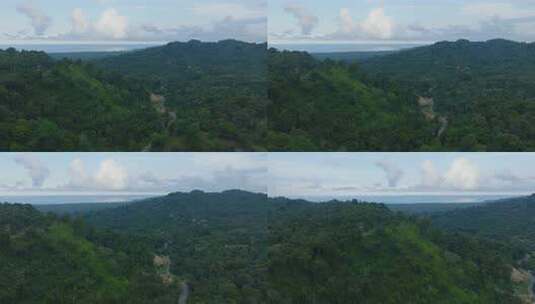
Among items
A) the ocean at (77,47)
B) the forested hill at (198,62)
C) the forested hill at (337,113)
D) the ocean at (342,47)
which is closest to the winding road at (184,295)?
the forested hill at (337,113)

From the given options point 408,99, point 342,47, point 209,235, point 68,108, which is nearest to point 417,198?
point 408,99

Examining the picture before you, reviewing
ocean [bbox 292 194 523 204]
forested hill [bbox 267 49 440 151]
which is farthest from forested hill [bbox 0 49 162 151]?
ocean [bbox 292 194 523 204]

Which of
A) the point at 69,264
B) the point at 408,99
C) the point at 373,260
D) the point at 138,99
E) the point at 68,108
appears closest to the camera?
the point at 68,108

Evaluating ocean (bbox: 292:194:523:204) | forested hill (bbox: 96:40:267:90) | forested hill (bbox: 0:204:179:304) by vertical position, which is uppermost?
forested hill (bbox: 96:40:267:90)

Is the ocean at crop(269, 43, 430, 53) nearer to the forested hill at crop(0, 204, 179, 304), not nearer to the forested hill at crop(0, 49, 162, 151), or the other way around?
the forested hill at crop(0, 49, 162, 151)

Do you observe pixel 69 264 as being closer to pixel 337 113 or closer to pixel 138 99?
pixel 138 99

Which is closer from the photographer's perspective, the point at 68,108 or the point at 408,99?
the point at 68,108

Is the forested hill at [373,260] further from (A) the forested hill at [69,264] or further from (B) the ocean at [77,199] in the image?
(B) the ocean at [77,199]
